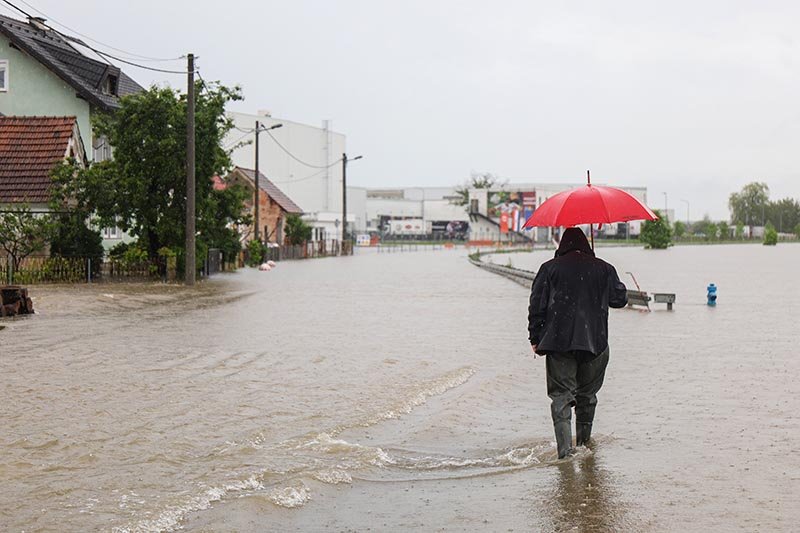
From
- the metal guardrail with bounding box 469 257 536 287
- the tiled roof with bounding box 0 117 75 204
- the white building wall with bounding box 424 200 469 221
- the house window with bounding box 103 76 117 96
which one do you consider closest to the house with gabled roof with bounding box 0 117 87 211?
the tiled roof with bounding box 0 117 75 204

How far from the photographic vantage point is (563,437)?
8.41m

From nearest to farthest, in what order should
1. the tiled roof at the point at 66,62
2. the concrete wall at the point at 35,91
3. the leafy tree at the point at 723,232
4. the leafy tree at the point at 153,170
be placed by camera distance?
the leafy tree at the point at 153,170 < the tiled roof at the point at 66,62 < the concrete wall at the point at 35,91 < the leafy tree at the point at 723,232

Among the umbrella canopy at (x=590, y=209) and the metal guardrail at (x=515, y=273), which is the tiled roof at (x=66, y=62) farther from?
the umbrella canopy at (x=590, y=209)

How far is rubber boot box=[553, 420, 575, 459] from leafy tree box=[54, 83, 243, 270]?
28318 millimetres

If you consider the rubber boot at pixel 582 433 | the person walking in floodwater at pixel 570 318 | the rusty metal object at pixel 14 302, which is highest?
the person walking in floodwater at pixel 570 318

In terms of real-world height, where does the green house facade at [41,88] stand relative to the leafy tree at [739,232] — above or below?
above

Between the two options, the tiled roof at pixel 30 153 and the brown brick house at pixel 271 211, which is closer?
the tiled roof at pixel 30 153

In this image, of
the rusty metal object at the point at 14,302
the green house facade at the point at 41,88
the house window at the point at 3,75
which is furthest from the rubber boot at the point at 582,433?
the house window at the point at 3,75

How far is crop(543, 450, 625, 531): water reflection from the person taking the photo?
6.58 m

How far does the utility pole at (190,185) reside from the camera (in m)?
32.6

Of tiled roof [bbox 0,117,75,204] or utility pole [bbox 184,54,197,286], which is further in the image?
tiled roof [bbox 0,117,75,204]

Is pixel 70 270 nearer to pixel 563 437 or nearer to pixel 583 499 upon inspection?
pixel 563 437

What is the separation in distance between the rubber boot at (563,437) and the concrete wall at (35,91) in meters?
38.6

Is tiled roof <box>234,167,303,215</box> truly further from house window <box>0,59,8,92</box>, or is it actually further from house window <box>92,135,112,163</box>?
house window <box>0,59,8,92</box>
